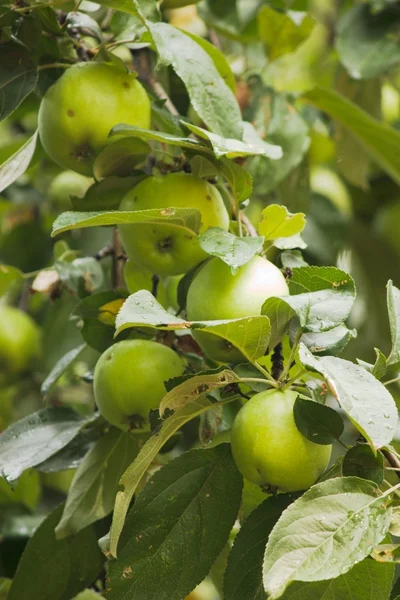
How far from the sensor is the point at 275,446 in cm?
65

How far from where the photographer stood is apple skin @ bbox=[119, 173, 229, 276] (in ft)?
2.49

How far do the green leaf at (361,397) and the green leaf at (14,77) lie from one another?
0.43 m

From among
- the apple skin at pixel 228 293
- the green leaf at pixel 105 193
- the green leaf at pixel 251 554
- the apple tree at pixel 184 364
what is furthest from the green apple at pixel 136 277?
the green leaf at pixel 251 554

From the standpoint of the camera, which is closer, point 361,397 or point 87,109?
point 361,397

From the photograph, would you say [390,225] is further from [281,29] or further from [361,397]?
[361,397]

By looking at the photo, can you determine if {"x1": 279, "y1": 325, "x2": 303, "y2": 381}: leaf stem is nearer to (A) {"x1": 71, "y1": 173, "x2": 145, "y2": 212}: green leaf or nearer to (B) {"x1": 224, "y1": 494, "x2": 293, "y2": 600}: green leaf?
(B) {"x1": 224, "y1": 494, "x2": 293, "y2": 600}: green leaf

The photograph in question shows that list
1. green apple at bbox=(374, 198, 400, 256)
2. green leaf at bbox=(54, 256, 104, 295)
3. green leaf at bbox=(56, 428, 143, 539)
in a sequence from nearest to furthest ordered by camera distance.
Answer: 1. green leaf at bbox=(56, 428, 143, 539)
2. green leaf at bbox=(54, 256, 104, 295)
3. green apple at bbox=(374, 198, 400, 256)

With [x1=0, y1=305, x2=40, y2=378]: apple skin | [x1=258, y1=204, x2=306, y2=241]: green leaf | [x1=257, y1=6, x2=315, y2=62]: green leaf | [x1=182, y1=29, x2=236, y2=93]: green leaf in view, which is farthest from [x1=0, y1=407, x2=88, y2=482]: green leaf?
[x1=257, y1=6, x2=315, y2=62]: green leaf

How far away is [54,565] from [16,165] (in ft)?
1.55

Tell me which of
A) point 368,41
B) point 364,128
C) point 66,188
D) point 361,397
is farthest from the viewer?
point 66,188

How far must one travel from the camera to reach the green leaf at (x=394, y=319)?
0.68m

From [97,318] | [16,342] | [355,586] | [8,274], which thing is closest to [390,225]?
[16,342]

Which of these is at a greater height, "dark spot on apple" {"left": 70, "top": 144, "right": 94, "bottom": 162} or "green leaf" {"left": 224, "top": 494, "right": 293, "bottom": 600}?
"dark spot on apple" {"left": 70, "top": 144, "right": 94, "bottom": 162}

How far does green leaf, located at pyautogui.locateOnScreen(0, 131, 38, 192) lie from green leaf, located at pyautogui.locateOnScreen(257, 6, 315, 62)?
0.64 meters
